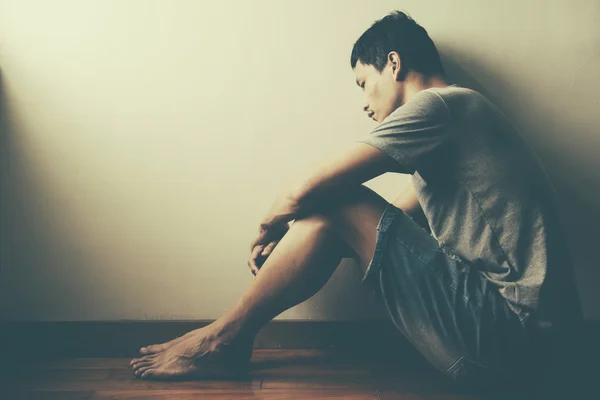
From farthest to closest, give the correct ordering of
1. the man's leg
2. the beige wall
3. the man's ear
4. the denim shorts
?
1. the beige wall
2. the man's ear
3. the man's leg
4. the denim shorts

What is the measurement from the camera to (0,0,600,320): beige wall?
4.83 ft

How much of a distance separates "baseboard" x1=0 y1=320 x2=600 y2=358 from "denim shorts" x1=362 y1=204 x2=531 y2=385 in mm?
420

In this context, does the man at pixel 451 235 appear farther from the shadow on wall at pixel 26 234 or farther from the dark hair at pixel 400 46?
the shadow on wall at pixel 26 234

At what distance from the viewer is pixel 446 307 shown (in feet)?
3.47

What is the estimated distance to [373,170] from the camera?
1.10m

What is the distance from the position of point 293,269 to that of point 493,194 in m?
0.45

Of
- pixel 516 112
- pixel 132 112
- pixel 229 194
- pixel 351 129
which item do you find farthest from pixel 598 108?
pixel 132 112

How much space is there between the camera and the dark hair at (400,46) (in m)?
1.28

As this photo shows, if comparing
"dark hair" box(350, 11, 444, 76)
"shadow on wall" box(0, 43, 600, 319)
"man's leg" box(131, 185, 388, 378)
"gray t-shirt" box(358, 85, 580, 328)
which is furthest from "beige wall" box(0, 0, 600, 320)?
"gray t-shirt" box(358, 85, 580, 328)

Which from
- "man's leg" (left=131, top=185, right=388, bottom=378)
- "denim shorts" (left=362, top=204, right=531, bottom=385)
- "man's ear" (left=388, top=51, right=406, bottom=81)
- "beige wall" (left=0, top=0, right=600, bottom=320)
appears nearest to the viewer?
"denim shorts" (left=362, top=204, right=531, bottom=385)

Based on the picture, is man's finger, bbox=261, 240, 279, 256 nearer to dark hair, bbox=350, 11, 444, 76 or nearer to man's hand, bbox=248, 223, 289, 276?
man's hand, bbox=248, 223, 289, 276

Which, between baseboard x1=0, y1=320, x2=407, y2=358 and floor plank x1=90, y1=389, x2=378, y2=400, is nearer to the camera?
floor plank x1=90, y1=389, x2=378, y2=400

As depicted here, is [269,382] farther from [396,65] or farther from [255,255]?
[396,65]

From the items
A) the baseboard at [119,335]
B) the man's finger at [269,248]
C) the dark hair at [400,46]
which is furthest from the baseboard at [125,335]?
the dark hair at [400,46]
